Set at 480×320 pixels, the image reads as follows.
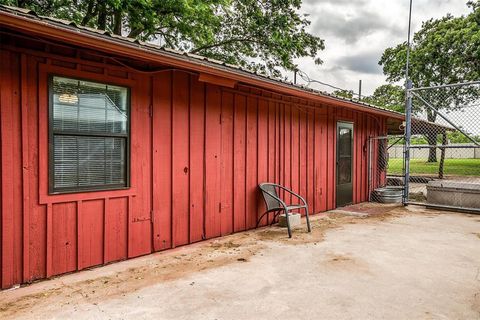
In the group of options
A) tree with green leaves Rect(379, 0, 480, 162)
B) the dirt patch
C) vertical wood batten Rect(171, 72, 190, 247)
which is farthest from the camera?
tree with green leaves Rect(379, 0, 480, 162)

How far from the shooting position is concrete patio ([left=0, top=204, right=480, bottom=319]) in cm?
243

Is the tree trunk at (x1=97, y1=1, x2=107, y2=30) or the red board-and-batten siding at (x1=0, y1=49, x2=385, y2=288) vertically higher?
the tree trunk at (x1=97, y1=1, x2=107, y2=30)

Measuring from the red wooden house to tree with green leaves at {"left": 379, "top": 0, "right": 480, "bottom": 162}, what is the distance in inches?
435

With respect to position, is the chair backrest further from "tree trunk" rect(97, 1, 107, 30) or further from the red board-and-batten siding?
"tree trunk" rect(97, 1, 107, 30)

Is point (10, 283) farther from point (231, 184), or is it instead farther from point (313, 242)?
point (313, 242)

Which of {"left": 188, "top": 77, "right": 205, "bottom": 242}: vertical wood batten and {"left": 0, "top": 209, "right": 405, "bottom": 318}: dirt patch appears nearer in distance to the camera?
{"left": 0, "top": 209, "right": 405, "bottom": 318}: dirt patch

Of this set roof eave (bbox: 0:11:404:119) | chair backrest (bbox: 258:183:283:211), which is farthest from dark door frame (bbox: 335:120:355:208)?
roof eave (bbox: 0:11:404:119)

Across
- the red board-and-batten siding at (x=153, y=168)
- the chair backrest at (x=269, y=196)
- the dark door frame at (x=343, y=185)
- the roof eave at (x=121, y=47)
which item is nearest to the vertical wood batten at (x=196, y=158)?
the red board-and-batten siding at (x=153, y=168)

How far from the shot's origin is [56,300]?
2.60 meters

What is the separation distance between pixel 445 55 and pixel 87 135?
58.8 ft

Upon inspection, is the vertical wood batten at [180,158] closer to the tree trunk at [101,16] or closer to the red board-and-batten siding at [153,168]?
the red board-and-batten siding at [153,168]

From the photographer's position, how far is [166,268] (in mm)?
3387

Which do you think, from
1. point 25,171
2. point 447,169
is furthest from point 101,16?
point 447,169

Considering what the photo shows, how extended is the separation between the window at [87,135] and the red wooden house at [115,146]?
0.03 ft
